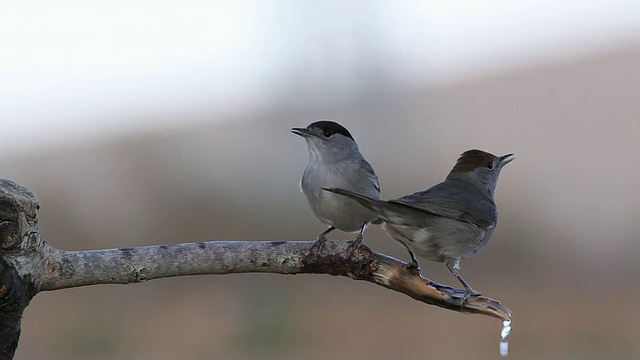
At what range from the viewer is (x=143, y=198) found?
15.6 metres

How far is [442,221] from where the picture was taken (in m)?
4.73

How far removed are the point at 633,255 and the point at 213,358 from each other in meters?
7.64

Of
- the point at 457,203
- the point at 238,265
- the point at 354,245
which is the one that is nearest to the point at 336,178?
the point at 457,203

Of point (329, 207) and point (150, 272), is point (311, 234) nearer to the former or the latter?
point (329, 207)

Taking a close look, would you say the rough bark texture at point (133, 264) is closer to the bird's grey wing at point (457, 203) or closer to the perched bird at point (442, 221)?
the perched bird at point (442, 221)

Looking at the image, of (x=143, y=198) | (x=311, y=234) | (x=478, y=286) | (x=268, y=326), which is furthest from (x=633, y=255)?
(x=143, y=198)

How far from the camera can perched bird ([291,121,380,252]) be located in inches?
193

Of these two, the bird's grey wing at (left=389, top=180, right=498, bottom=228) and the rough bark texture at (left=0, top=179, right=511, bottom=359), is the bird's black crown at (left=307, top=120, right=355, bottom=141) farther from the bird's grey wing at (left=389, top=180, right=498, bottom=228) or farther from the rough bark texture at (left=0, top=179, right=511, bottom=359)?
the rough bark texture at (left=0, top=179, right=511, bottom=359)

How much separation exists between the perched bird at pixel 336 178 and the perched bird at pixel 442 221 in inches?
5.3

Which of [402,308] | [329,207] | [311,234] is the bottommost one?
[402,308]

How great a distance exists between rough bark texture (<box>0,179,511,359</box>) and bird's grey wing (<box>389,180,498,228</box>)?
3.16 ft

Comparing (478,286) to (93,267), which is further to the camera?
(478,286)

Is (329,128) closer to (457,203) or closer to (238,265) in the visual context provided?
(457,203)

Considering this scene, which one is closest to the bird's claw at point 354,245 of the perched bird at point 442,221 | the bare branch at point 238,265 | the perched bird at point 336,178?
the bare branch at point 238,265
